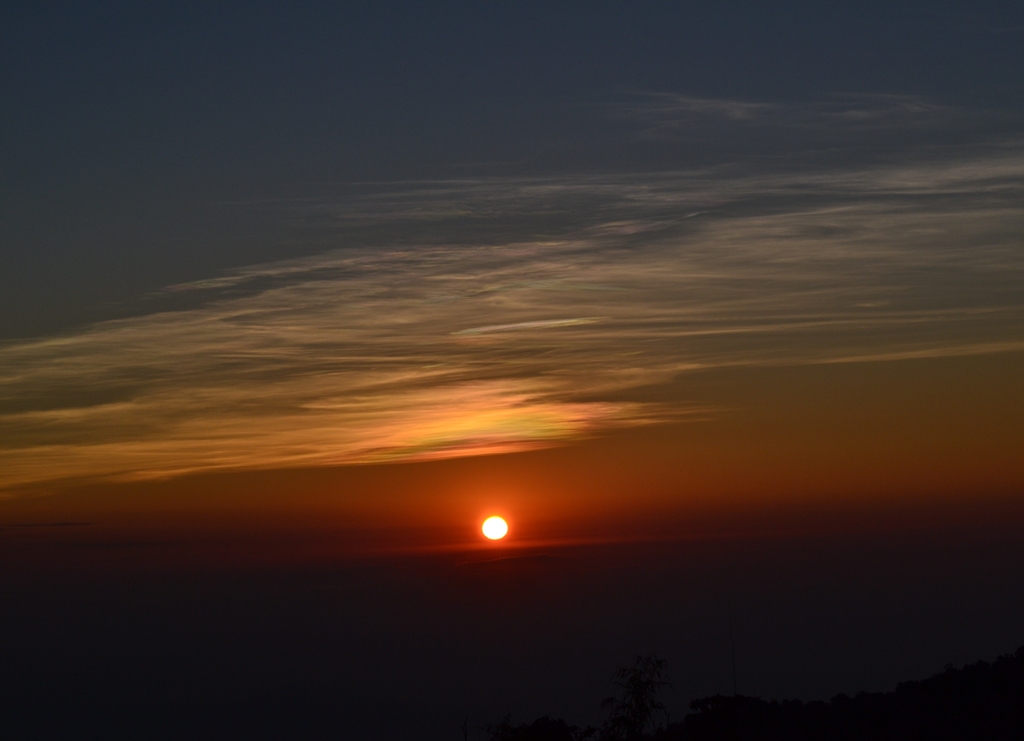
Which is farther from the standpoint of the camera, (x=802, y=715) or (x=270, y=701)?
(x=270, y=701)

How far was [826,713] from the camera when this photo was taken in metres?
20.5

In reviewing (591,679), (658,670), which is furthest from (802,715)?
(591,679)

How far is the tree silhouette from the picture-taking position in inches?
812

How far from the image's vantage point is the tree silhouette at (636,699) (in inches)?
812

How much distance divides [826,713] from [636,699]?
3.97 metres

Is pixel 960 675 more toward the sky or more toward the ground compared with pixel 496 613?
more toward the ground

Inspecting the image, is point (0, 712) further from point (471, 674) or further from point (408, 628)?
point (471, 674)

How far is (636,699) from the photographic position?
20.7 metres

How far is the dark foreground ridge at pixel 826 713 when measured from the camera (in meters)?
19.4

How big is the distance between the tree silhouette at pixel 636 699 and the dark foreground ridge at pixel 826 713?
0.02m

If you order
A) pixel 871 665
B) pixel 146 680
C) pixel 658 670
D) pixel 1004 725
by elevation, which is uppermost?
pixel 146 680

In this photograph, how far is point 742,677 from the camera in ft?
344

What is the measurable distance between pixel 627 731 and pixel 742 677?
90654mm

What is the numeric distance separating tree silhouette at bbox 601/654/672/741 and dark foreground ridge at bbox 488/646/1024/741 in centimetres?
2
